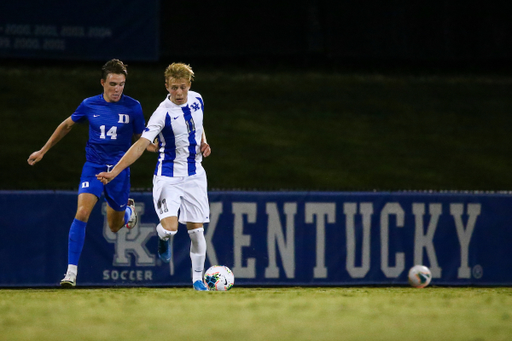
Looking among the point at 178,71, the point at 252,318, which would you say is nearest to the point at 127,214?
the point at 178,71

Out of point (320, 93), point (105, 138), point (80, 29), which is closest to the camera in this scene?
point (105, 138)

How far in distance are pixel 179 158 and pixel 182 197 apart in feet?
1.31

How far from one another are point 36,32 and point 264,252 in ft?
30.7

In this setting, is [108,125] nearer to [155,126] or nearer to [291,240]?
[155,126]

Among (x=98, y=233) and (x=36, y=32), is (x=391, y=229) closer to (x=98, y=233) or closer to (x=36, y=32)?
(x=98, y=233)

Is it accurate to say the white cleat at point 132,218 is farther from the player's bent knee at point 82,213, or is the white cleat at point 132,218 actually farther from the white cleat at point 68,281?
the white cleat at point 68,281

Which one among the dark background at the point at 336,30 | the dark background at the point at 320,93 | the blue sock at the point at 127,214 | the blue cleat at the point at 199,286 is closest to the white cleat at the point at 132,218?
the blue sock at the point at 127,214

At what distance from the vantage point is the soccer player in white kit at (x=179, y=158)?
23.3ft

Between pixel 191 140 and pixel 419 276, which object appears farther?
pixel 419 276

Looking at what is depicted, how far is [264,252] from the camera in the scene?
30.8 ft

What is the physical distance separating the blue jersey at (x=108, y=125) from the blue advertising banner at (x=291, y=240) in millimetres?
1556

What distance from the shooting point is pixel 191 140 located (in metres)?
7.34

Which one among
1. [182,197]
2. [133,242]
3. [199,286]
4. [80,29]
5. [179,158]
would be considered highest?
[80,29]

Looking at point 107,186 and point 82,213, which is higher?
point 107,186
